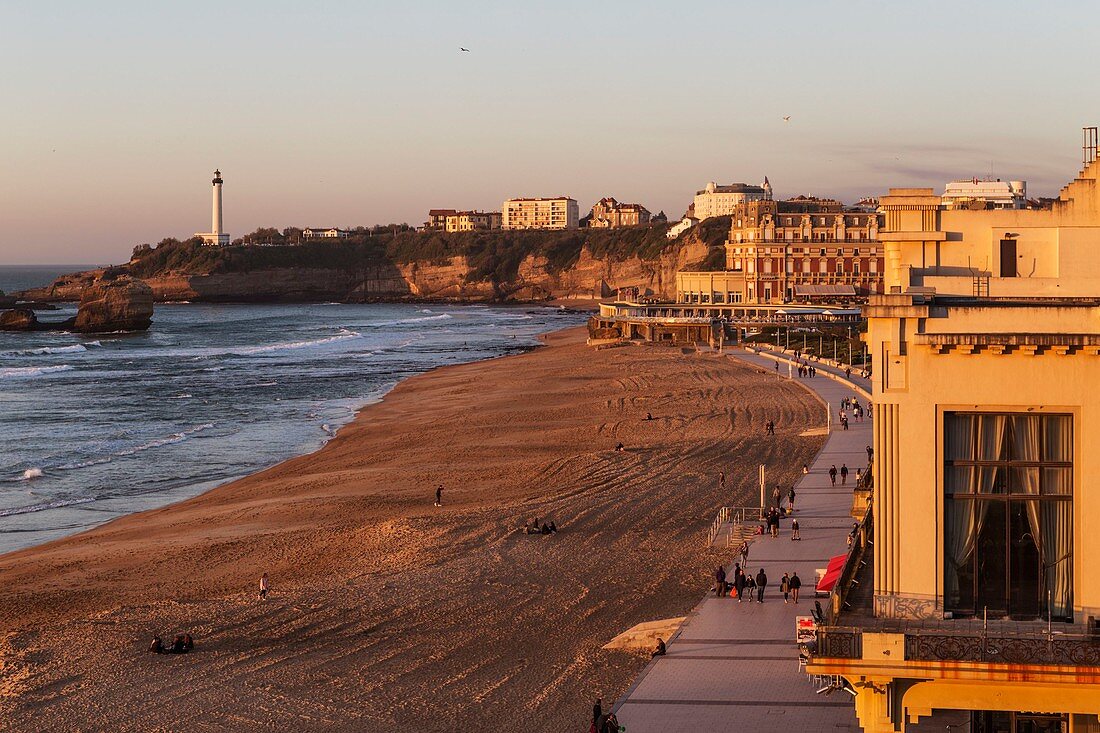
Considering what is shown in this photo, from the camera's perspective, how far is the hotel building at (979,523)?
31.8 feet

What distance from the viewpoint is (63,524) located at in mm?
34625

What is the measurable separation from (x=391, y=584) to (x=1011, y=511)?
17.8 metres

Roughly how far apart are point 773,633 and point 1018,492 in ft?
36.8

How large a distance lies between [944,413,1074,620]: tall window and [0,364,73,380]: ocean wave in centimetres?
7836

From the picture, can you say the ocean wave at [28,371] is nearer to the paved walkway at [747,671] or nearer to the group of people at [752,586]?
the paved walkway at [747,671]

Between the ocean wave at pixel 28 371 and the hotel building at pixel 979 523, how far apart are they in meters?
78.0

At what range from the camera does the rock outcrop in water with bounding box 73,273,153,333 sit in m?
130

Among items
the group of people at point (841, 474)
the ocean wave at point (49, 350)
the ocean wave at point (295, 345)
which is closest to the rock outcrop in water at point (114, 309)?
the ocean wave at point (49, 350)

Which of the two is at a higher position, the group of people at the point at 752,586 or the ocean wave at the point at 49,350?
the ocean wave at the point at 49,350

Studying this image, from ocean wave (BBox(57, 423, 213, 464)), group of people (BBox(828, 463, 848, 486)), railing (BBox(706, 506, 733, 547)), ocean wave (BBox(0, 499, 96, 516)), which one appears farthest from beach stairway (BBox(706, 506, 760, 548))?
ocean wave (BBox(57, 423, 213, 464))

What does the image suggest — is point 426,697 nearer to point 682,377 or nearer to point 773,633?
point 773,633

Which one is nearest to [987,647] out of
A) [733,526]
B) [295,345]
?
[733,526]

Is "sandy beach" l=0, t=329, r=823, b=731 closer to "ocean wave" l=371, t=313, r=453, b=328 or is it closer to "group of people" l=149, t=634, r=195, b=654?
"group of people" l=149, t=634, r=195, b=654

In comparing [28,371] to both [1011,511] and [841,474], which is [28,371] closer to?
[841,474]
